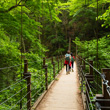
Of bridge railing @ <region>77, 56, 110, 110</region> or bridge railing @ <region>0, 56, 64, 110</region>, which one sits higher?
bridge railing @ <region>77, 56, 110, 110</region>

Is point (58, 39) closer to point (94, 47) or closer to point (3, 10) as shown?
point (94, 47)

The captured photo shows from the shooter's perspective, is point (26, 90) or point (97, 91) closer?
point (97, 91)

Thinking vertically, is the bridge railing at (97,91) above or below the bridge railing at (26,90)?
above

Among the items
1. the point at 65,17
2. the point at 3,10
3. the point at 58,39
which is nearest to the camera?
the point at 3,10

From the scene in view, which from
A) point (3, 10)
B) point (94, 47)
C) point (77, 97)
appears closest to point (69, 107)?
point (77, 97)

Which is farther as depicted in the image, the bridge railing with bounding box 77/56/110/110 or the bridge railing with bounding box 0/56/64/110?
the bridge railing with bounding box 0/56/64/110

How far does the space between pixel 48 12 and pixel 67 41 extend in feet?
93.9

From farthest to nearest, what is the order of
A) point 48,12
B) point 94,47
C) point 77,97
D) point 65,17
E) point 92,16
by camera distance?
point 65,17
point 92,16
point 94,47
point 48,12
point 77,97

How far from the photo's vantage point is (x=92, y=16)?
850 inches

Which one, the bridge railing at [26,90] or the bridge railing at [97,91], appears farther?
the bridge railing at [26,90]

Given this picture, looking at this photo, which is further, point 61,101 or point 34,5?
point 34,5

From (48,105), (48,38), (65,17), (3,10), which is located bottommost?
(48,105)

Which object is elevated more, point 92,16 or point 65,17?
point 65,17

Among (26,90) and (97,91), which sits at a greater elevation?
(97,91)
